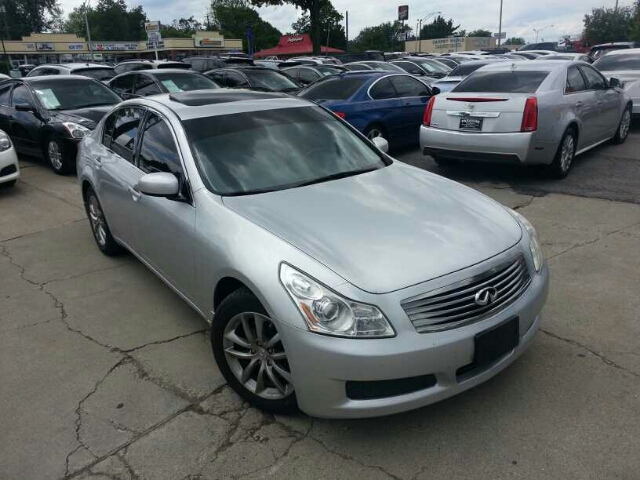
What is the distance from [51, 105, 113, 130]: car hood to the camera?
867 centimetres

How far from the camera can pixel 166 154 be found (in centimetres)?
375

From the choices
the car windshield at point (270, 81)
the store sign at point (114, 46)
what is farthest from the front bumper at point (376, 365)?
the store sign at point (114, 46)

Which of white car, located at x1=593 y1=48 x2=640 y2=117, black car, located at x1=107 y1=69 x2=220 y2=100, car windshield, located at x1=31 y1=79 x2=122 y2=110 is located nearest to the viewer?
car windshield, located at x1=31 y1=79 x2=122 y2=110

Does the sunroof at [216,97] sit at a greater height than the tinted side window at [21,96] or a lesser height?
greater

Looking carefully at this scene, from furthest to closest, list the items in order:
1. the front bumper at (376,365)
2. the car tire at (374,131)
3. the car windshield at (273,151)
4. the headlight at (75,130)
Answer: the car tire at (374,131)
the headlight at (75,130)
the car windshield at (273,151)
the front bumper at (376,365)

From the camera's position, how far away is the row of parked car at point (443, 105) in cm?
682

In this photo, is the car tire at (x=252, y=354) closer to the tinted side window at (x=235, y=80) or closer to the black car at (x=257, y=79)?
the black car at (x=257, y=79)

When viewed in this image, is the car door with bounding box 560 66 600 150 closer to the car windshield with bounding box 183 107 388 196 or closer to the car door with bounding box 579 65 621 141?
the car door with bounding box 579 65 621 141

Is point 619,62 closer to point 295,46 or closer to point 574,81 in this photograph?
point 574,81

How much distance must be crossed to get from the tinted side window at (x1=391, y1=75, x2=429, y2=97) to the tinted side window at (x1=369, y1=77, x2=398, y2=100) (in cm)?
14

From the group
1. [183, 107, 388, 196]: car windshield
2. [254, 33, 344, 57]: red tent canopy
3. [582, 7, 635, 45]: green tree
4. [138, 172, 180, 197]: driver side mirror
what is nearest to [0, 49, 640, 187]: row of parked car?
[183, 107, 388, 196]: car windshield

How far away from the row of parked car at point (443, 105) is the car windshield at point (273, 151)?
11.0 ft

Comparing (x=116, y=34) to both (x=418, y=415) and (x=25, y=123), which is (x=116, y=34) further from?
(x=418, y=415)

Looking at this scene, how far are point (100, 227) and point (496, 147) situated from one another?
15.8 feet
